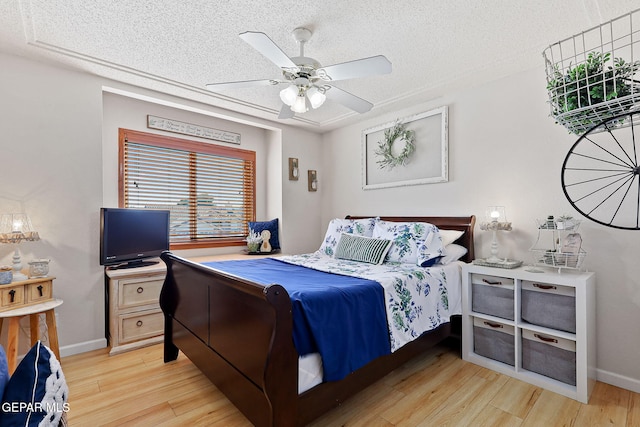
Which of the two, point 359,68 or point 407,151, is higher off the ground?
point 359,68

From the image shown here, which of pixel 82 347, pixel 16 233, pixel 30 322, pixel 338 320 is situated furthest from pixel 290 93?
pixel 82 347

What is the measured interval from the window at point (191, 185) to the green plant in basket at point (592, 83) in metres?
3.69

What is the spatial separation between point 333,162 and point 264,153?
102 cm

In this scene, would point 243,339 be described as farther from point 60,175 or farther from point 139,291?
point 60,175

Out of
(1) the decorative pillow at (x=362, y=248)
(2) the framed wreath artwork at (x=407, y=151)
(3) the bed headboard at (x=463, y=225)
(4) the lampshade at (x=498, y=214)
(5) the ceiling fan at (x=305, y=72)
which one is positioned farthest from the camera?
(2) the framed wreath artwork at (x=407, y=151)

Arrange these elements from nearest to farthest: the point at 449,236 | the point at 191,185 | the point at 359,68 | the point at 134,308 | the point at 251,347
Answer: the point at 251,347, the point at 359,68, the point at 134,308, the point at 449,236, the point at 191,185

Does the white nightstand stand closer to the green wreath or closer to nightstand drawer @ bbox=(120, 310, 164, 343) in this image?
the green wreath

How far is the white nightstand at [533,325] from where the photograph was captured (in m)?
2.01

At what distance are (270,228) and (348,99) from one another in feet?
7.69

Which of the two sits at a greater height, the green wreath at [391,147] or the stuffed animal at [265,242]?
the green wreath at [391,147]

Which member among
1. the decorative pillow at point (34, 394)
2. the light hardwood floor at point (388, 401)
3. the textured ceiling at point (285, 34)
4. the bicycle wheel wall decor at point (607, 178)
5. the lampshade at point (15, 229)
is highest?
the textured ceiling at point (285, 34)

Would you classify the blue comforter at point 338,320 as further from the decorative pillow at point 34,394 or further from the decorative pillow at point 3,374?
the decorative pillow at point 3,374

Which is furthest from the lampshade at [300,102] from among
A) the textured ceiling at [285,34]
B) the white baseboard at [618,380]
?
the white baseboard at [618,380]

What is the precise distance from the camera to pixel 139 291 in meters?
2.83
